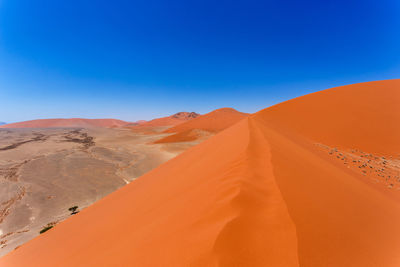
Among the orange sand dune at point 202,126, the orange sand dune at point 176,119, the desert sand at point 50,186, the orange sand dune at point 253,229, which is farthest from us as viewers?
the orange sand dune at point 176,119

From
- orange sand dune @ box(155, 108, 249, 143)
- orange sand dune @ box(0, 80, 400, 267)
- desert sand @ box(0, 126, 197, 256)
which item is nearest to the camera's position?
orange sand dune @ box(0, 80, 400, 267)

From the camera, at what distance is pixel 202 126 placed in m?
41.2

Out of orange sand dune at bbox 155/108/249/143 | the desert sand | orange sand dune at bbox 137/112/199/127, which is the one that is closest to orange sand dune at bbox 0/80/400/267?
the desert sand

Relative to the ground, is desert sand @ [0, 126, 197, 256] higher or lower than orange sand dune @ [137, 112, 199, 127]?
lower

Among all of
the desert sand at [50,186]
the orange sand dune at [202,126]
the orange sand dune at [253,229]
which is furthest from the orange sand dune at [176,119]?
the orange sand dune at [253,229]

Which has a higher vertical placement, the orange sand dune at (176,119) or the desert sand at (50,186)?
the orange sand dune at (176,119)

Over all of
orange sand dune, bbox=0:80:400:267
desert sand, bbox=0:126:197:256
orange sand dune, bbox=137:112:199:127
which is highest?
orange sand dune, bbox=137:112:199:127

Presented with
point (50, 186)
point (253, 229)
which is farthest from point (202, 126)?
point (253, 229)

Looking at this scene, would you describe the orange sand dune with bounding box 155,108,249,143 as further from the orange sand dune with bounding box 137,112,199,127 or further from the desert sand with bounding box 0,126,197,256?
the orange sand dune with bounding box 137,112,199,127

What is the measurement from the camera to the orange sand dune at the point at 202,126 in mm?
30141

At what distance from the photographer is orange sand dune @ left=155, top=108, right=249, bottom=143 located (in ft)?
98.9

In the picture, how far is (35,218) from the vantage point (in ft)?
→ 24.6

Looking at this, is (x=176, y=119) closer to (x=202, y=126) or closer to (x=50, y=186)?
(x=202, y=126)

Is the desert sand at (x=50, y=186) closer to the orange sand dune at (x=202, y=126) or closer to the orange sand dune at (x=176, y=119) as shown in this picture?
the orange sand dune at (x=202, y=126)
